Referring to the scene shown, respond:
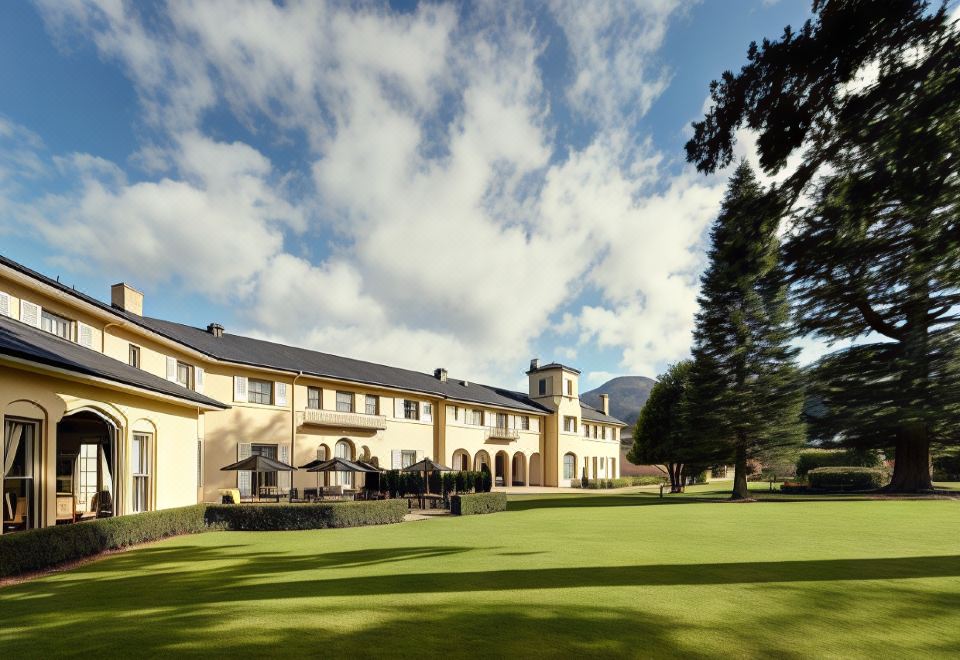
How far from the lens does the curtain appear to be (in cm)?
1167

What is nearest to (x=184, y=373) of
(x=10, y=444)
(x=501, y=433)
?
(x=10, y=444)

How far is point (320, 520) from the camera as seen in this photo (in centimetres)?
2089

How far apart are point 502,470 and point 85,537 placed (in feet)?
150

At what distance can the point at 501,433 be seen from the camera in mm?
47938

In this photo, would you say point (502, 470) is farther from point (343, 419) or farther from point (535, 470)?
point (343, 419)

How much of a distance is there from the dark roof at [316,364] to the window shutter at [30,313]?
5.68 meters

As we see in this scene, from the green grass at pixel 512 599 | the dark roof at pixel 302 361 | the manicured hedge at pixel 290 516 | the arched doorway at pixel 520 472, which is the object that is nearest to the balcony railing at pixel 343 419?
the dark roof at pixel 302 361

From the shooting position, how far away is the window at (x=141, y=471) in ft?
55.5

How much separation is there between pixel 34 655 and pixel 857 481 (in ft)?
148

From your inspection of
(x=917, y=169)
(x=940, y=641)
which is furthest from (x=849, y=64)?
(x=940, y=641)

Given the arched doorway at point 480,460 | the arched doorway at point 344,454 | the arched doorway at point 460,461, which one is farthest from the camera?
the arched doorway at point 460,461

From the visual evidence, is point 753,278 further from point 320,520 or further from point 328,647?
point 320,520

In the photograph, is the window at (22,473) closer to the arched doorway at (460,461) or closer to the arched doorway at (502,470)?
the arched doorway at (460,461)

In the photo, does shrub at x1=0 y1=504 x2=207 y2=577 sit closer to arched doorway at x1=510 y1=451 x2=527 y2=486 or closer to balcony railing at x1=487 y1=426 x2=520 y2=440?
balcony railing at x1=487 y1=426 x2=520 y2=440
